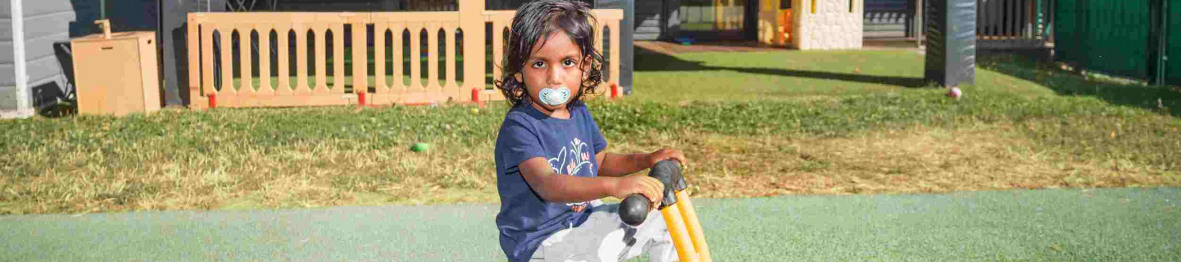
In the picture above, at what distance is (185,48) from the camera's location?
1155 centimetres

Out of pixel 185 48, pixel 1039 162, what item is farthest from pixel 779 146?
pixel 185 48

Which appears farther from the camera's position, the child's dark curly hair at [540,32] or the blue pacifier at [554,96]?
the child's dark curly hair at [540,32]

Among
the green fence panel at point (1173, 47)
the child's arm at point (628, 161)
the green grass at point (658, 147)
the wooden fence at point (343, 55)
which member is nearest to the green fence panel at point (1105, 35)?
the green fence panel at point (1173, 47)

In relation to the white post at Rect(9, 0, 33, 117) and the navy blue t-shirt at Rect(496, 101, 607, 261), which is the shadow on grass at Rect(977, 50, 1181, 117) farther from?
the white post at Rect(9, 0, 33, 117)

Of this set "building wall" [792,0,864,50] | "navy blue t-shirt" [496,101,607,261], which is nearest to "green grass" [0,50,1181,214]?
"navy blue t-shirt" [496,101,607,261]

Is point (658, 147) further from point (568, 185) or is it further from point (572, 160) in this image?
point (568, 185)

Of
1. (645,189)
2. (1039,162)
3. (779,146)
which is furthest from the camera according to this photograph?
(779,146)

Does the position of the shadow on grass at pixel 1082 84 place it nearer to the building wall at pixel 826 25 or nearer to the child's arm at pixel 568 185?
the building wall at pixel 826 25

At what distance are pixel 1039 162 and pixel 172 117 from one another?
6.92 m

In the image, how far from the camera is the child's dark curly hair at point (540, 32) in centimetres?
324

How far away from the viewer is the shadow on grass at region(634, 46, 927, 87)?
1400 centimetres

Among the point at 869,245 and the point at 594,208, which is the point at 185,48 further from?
the point at 594,208

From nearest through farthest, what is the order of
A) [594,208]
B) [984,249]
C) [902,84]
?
1. [594,208]
2. [984,249]
3. [902,84]

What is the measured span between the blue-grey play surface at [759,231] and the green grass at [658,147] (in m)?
0.40
